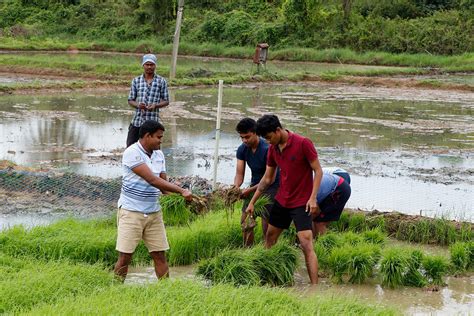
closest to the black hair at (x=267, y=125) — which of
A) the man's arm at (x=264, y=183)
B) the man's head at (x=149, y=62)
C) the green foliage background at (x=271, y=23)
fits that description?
the man's arm at (x=264, y=183)

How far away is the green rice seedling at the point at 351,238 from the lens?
7.70 m

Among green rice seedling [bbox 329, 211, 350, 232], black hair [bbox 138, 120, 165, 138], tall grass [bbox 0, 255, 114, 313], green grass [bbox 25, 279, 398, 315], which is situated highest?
black hair [bbox 138, 120, 165, 138]

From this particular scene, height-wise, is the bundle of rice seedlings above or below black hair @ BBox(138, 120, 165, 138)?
below

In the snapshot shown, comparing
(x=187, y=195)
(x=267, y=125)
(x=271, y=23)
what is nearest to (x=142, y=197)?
(x=187, y=195)

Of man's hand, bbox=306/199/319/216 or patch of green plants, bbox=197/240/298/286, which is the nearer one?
patch of green plants, bbox=197/240/298/286

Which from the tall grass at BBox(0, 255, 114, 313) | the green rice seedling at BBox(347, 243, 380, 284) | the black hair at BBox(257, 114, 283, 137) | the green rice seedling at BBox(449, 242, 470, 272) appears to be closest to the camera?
the tall grass at BBox(0, 255, 114, 313)

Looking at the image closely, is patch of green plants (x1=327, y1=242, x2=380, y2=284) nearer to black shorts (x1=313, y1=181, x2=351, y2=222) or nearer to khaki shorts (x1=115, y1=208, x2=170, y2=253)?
black shorts (x1=313, y1=181, x2=351, y2=222)

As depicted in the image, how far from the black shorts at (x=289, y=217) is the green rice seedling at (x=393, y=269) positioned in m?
0.76

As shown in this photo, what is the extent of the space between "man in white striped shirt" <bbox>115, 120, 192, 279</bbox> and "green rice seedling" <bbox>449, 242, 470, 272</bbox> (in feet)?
8.71

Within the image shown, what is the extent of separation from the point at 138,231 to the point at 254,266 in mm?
1017

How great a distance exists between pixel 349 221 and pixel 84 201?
3.08 metres

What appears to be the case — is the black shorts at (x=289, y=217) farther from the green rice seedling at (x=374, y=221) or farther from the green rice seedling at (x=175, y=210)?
the green rice seedling at (x=374, y=221)

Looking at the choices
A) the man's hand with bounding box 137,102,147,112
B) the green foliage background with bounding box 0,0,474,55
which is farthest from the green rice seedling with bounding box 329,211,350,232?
the green foliage background with bounding box 0,0,474,55

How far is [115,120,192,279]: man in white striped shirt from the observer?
6297 millimetres
